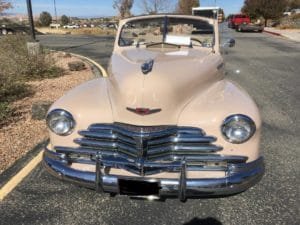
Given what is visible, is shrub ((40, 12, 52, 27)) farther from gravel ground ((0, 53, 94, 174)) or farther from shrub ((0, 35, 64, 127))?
gravel ground ((0, 53, 94, 174))

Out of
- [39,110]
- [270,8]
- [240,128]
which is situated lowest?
[39,110]

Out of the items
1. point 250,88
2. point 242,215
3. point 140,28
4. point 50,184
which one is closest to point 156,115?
point 242,215

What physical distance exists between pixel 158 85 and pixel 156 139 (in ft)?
1.69

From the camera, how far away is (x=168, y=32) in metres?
5.21

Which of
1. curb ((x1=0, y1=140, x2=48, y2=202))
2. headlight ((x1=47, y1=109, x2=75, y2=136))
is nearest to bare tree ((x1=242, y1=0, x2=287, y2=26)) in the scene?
curb ((x1=0, y1=140, x2=48, y2=202))

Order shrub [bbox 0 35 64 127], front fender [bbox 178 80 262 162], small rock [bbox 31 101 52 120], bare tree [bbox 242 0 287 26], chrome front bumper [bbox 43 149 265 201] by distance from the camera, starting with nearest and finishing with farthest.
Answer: chrome front bumper [bbox 43 149 265 201]
front fender [bbox 178 80 262 162]
small rock [bbox 31 101 52 120]
shrub [bbox 0 35 64 127]
bare tree [bbox 242 0 287 26]

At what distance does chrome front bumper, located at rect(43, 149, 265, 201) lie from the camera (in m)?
3.13

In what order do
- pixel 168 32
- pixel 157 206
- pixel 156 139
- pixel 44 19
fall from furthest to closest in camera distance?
pixel 44 19 < pixel 168 32 < pixel 157 206 < pixel 156 139

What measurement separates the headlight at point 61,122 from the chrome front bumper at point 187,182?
1.13 feet

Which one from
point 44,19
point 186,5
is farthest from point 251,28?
point 44,19

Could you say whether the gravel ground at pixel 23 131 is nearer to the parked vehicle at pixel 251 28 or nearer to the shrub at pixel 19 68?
the shrub at pixel 19 68

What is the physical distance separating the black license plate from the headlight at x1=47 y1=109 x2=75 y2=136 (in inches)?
28.0

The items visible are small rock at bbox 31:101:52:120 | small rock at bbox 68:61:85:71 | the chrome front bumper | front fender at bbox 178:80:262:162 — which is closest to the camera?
the chrome front bumper

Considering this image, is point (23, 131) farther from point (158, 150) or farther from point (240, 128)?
point (240, 128)
